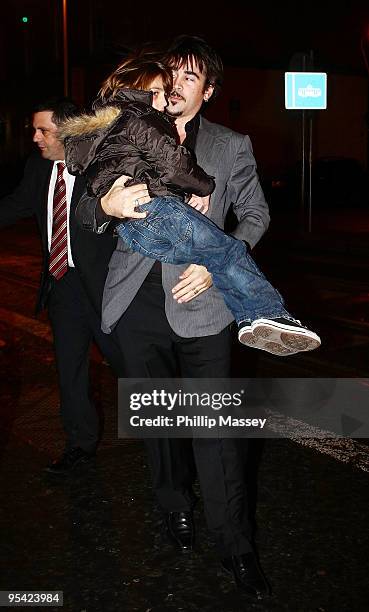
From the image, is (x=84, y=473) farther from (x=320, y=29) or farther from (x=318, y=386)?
(x=320, y=29)

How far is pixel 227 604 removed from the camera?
3.01 metres

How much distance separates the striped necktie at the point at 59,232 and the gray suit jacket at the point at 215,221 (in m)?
1.00

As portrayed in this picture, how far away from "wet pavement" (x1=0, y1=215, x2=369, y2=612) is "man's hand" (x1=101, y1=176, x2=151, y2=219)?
143cm

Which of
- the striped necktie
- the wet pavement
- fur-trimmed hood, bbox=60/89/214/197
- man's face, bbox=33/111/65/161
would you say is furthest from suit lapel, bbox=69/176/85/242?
the wet pavement

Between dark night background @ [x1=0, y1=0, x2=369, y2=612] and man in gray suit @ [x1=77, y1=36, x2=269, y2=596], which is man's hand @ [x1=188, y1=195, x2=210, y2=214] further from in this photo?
dark night background @ [x1=0, y1=0, x2=369, y2=612]

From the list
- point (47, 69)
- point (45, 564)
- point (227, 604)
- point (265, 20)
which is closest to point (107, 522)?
point (45, 564)

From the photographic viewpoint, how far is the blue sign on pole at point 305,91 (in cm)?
1681

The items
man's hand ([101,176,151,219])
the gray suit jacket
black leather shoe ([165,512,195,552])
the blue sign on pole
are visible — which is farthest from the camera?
the blue sign on pole

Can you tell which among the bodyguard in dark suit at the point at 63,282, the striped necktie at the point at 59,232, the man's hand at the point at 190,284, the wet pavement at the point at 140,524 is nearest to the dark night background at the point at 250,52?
the wet pavement at the point at 140,524

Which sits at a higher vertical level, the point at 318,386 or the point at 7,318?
Answer: the point at 318,386

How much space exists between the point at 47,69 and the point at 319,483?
4040 centimetres

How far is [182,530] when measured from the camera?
11.3 feet

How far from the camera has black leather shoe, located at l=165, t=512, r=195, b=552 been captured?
3.43 m

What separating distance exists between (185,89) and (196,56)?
13cm
